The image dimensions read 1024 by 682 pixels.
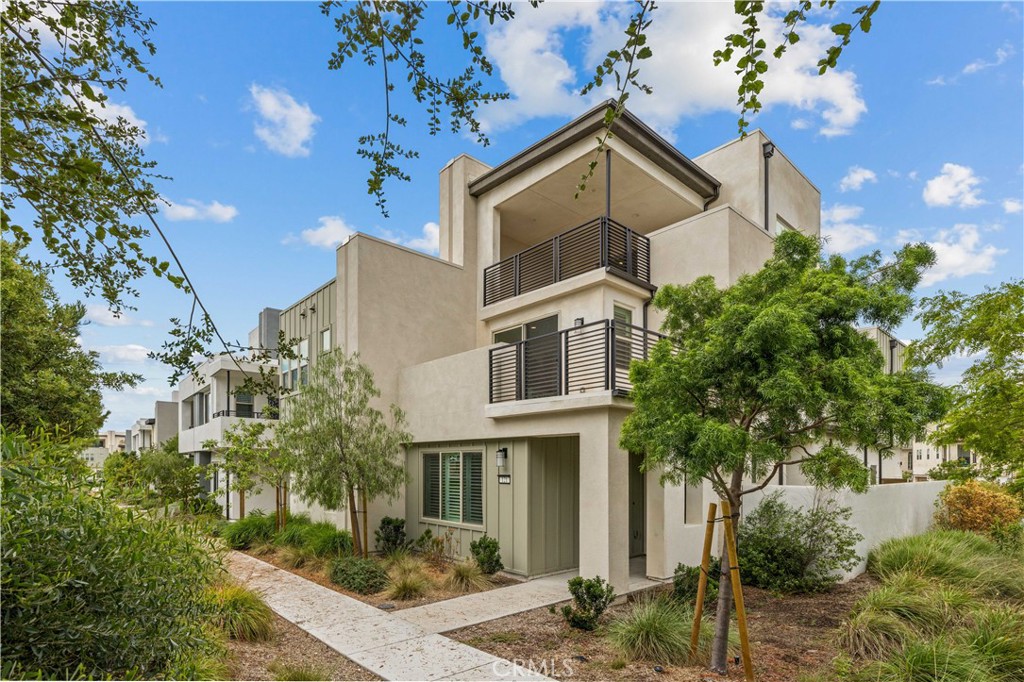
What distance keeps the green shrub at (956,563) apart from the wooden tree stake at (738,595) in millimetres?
5135

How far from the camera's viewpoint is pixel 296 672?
594 cm

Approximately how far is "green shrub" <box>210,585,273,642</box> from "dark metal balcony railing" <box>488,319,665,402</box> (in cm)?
549

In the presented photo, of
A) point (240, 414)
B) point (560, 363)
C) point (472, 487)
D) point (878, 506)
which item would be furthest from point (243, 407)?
point (878, 506)

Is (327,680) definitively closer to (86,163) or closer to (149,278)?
(149,278)

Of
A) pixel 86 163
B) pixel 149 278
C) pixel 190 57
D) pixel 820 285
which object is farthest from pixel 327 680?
pixel 820 285

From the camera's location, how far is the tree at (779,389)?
5875mm

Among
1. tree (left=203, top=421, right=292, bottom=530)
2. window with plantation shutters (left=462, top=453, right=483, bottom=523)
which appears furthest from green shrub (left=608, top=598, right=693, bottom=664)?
tree (left=203, top=421, right=292, bottom=530)

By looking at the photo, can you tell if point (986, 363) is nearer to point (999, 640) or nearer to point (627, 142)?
point (999, 640)

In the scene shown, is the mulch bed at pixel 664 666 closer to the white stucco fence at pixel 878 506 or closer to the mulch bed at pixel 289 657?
the mulch bed at pixel 289 657

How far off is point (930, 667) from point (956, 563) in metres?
5.34

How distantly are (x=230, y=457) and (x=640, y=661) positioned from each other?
509 inches

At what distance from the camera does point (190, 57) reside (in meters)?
4.29

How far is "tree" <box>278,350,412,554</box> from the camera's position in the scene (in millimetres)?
11062
